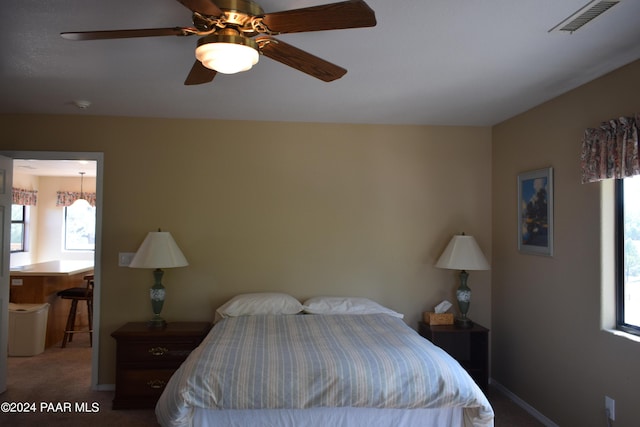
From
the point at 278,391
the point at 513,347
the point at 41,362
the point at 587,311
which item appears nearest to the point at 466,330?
the point at 513,347

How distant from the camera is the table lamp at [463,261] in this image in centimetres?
357

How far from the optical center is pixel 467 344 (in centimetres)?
392

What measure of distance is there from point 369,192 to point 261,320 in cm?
155

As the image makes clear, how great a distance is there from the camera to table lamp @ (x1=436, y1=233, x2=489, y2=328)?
3572 mm

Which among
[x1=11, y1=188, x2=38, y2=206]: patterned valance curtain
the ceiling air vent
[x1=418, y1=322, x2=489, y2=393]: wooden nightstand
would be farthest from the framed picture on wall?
[x1=11, y1=188, x2=38, y2=206]: patterned valance curtain

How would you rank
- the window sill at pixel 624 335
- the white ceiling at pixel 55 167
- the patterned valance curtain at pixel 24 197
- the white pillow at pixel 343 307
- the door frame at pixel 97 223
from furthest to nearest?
the patterned valance curtain at pixel 24 197, the white ceiling at pixel 55 167, the door frame at pixel 97 223, the white pillow at pixel 343 307, the window sill at pixel 624 335

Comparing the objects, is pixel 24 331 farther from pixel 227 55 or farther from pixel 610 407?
pixel 610 407

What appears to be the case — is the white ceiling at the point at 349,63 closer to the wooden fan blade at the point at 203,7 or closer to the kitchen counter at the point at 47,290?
the wooden fan blade at the point at 203,7

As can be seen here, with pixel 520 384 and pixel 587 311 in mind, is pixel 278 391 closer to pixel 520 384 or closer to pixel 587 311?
pixel 587 311

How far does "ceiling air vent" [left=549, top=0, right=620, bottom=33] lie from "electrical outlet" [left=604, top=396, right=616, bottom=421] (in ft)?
7.02

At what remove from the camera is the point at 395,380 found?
221cm

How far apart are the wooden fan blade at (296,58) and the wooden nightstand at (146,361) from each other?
7.72 feet

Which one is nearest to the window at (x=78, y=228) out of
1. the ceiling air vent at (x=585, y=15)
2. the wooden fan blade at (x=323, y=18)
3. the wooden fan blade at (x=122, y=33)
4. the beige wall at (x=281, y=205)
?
the beige wall at (x=281, y=205)

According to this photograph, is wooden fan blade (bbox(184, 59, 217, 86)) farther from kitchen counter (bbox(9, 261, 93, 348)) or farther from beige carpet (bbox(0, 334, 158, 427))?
kitchen counter (bbox(9, 261, 93, 348))
